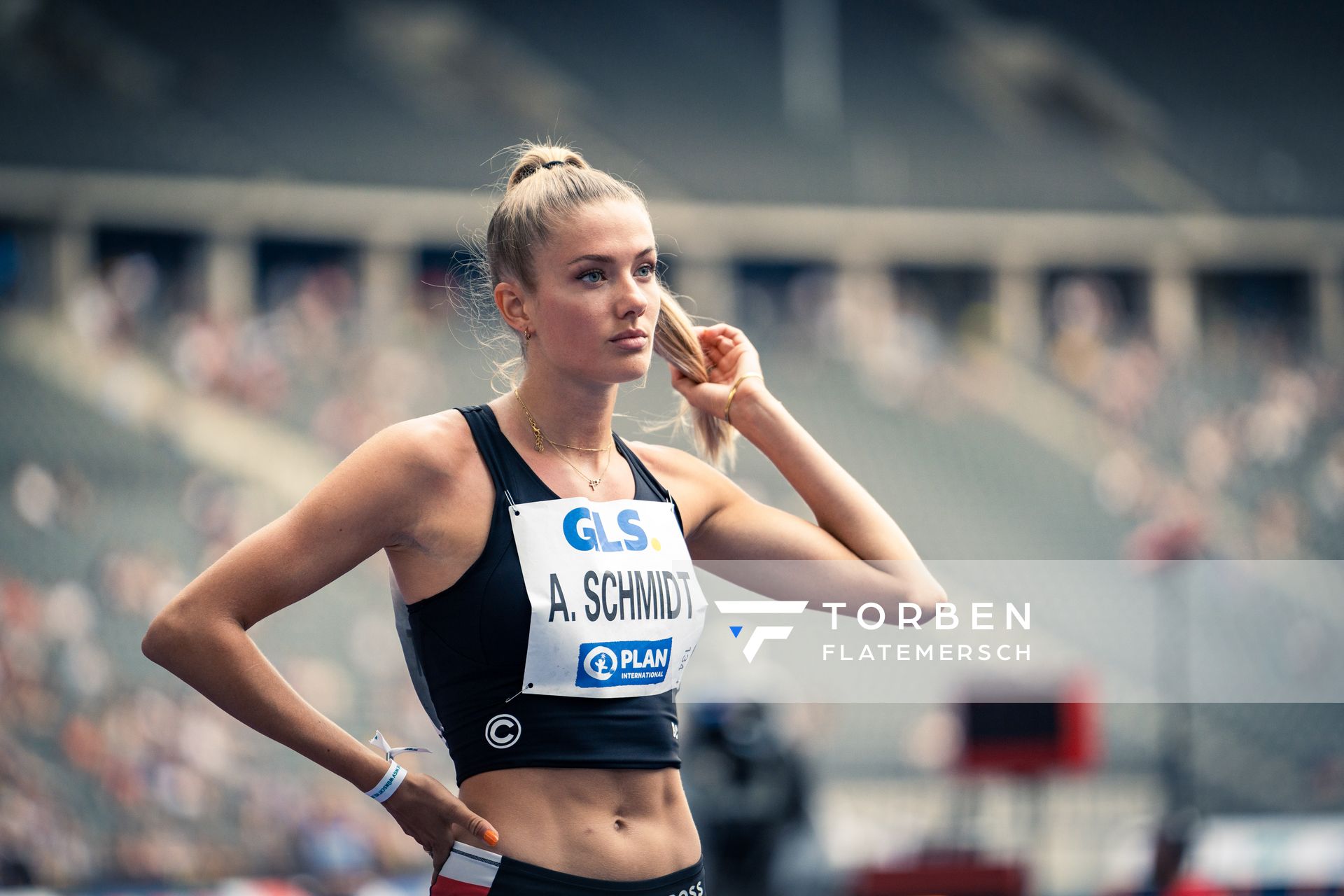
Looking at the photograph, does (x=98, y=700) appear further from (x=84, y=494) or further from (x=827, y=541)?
A: (x=827, y=541)

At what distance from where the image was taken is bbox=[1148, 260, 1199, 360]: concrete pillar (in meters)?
13.5

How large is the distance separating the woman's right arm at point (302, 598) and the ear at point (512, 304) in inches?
11.5

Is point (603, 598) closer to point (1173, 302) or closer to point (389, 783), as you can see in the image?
point (389, 783)

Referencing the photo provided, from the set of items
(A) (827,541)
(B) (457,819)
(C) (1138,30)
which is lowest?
(B) (457,819)

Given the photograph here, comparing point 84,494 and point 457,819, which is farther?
point 84,494

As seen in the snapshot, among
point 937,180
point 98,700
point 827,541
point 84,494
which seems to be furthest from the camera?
point 937,180

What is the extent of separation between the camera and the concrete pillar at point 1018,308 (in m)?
13.7

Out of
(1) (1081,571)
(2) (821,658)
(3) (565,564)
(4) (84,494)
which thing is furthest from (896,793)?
(3) (565,564)

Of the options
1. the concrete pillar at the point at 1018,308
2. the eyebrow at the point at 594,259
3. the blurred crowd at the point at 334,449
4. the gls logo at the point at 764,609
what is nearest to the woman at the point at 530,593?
the eyebrow at the point at 594,259

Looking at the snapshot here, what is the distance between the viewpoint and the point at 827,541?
7.75ft

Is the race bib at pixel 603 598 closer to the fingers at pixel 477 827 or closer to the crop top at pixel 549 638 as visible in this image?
the crop top at pixel 549 638

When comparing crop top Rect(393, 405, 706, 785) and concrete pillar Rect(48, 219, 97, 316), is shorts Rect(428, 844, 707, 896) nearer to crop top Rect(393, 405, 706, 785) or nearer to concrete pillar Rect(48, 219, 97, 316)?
crop top Rect(393, 405, 706, 785)

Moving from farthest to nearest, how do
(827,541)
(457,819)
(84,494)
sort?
(84,494), (827,541), (457,819)

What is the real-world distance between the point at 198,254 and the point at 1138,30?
32.8 feet
